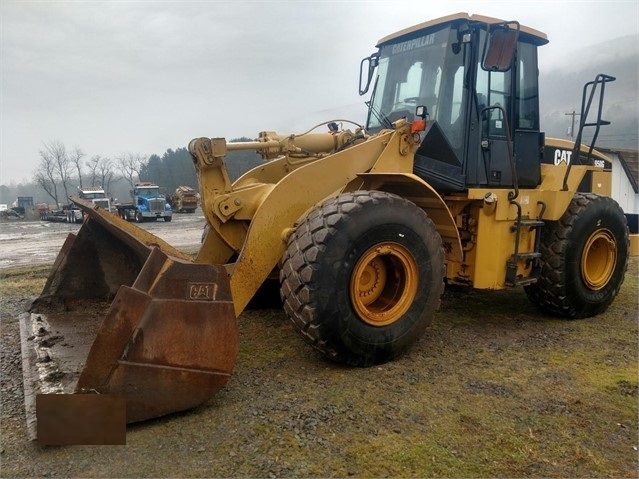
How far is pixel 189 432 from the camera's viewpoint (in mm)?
3051

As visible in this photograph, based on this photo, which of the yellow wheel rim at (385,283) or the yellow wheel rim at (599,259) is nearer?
the yellow wheel rim at (385,283)

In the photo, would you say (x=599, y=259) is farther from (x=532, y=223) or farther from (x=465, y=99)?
(x=465, y=99)

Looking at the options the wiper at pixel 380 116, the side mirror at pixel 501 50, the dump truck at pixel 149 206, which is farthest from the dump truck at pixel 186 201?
the side mirror at pixel 501 50

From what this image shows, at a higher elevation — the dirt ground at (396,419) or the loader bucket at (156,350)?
the loader bucket at (156,350)

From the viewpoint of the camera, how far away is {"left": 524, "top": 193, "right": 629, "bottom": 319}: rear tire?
5.39 m

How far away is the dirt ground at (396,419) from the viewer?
9.09 ft

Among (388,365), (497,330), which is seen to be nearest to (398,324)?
(388,365)

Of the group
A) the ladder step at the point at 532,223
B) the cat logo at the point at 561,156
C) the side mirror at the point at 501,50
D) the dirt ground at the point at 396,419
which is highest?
the side mirror at the point at 501,50

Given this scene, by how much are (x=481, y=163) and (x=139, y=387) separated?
3.75 m

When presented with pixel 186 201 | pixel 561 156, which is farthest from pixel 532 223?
pixel 186 201

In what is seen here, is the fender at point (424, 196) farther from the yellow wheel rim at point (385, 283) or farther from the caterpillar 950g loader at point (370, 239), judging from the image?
the yellow wheel rim at point (385, 283)

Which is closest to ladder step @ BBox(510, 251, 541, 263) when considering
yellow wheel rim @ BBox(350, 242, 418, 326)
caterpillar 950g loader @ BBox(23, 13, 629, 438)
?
caterpillar 950g loader @ BBox(23, 13, 629, 438)

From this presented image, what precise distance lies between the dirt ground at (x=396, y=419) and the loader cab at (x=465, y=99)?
1.64m

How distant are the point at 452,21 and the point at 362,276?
8.62 ft
